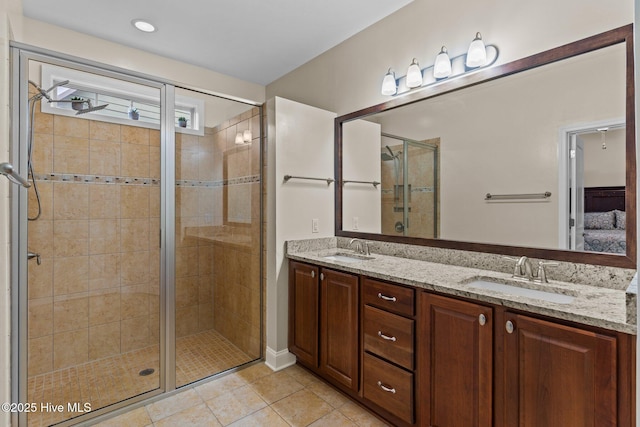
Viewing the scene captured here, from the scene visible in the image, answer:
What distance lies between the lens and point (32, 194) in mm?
1769

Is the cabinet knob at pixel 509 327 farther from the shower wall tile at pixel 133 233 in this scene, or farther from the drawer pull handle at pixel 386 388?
the shower wall tile at pixel 133 233

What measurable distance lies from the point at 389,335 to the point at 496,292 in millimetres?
630

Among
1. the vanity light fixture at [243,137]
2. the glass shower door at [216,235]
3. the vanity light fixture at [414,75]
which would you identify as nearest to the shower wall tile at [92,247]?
the glass shower door at [216,235]

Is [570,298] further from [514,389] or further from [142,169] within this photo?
[142,169]

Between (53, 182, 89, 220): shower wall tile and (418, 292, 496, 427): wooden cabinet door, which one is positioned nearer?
(418, 292, 496, 427): wooden cabinet door

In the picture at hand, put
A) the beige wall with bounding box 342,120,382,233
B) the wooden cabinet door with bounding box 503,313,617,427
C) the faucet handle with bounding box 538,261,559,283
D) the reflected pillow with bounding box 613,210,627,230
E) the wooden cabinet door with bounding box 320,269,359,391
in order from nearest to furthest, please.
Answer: the wooden cabinet door with bounding box 503,313,617,427 → the reflected pillow with bounding box 613,210,627,230 → the faucet handle with bounding box 538,261,559,283 → the wooden cabinet door with bounding box 320,269,359,391 → the beige wall with bounding box 342,120,382,233

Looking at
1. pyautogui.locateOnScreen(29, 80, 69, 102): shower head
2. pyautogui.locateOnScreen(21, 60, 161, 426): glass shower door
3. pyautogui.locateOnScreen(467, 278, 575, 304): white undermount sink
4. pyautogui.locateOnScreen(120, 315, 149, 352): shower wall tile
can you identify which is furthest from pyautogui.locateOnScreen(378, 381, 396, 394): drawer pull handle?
pyautogui.locateOnScreen(29, 80, 69, 102): shower head

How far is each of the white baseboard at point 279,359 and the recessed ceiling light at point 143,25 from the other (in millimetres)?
2776

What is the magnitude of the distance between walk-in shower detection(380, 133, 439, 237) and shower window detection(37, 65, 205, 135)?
4.98 feet

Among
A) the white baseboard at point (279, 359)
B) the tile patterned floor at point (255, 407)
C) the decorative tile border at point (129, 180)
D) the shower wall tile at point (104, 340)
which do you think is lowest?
the tile patterned floor at point (255, 407)

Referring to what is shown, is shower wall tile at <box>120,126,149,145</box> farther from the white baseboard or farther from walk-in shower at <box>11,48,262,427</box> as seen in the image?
the white baseboard

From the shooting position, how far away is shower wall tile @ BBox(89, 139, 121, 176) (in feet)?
6.65

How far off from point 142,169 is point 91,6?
1.26 m

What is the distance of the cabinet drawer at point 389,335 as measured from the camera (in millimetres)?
1640
